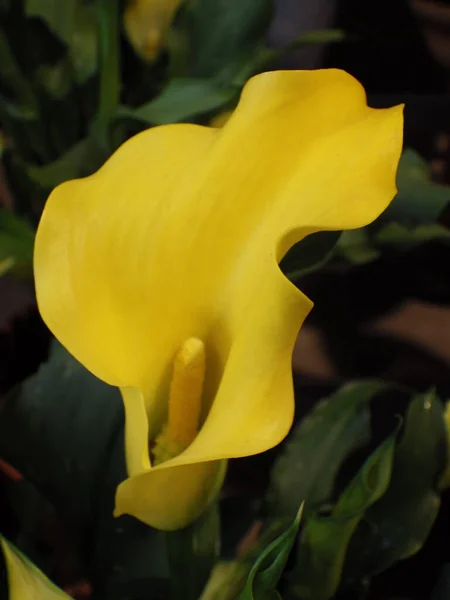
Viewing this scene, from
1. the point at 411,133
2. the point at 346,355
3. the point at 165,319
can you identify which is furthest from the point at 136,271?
the point at 411,133

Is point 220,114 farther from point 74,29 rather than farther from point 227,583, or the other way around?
point 227,583

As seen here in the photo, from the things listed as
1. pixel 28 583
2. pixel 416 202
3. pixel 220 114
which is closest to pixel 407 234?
pixel 416 202

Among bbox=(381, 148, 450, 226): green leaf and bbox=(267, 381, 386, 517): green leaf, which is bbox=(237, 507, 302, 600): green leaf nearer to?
bbox=(267, 381, 386, 517): green leaf

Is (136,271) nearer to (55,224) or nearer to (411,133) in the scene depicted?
(55,224)

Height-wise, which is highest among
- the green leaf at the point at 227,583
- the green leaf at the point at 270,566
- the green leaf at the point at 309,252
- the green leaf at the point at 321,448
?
the green leaf at the point at 309,252

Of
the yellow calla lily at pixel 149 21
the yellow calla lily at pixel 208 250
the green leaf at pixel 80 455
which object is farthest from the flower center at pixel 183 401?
the yellow calla lily at pixel 149 21

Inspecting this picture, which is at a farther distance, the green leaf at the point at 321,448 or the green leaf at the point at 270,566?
the green leaf at the point at 321,448

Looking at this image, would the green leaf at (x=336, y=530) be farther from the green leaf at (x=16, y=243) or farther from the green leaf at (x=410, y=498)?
the green leaf at (x=16, y=243)

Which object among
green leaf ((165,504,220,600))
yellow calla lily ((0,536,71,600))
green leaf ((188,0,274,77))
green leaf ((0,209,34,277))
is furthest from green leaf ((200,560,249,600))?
green leaf ((188,0,274,77))
